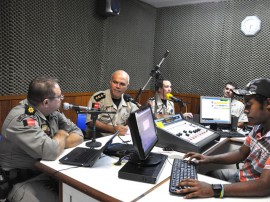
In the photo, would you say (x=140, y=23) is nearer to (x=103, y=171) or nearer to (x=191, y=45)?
(x=191, y=45)

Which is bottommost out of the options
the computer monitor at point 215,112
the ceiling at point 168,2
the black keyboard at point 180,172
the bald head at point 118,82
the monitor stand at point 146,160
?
the black keyboard at point 180,172

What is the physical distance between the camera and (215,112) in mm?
2900

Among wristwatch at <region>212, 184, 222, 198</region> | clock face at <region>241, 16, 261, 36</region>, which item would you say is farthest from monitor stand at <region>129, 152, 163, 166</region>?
clock face at <region>241, 16, 261, 36</region>

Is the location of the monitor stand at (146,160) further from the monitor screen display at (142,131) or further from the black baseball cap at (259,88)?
the black baseball cap at (259,88)

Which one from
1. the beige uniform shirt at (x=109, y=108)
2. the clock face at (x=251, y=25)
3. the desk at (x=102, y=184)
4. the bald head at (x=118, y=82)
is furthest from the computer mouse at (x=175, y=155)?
the clock face at (x=251, y=25)

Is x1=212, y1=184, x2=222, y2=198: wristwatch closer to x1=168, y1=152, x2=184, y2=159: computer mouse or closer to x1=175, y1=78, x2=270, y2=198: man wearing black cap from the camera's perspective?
x1=175, y1=78, x2=270, y2=198: man wearing black cap

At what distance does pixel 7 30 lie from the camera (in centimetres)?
273

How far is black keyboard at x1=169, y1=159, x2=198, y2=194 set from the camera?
4.11ft

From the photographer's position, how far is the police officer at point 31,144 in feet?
5.08

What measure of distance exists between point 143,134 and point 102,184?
0.34 m

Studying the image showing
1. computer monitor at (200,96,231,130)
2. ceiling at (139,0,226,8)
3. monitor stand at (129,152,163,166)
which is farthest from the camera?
ceiling at (139,0,226,8)

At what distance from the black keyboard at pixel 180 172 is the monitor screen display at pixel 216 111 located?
1413mm

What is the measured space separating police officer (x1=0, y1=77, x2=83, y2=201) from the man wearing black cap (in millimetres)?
875

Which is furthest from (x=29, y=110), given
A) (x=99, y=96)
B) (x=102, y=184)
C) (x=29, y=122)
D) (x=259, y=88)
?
(x=259, y=88)
